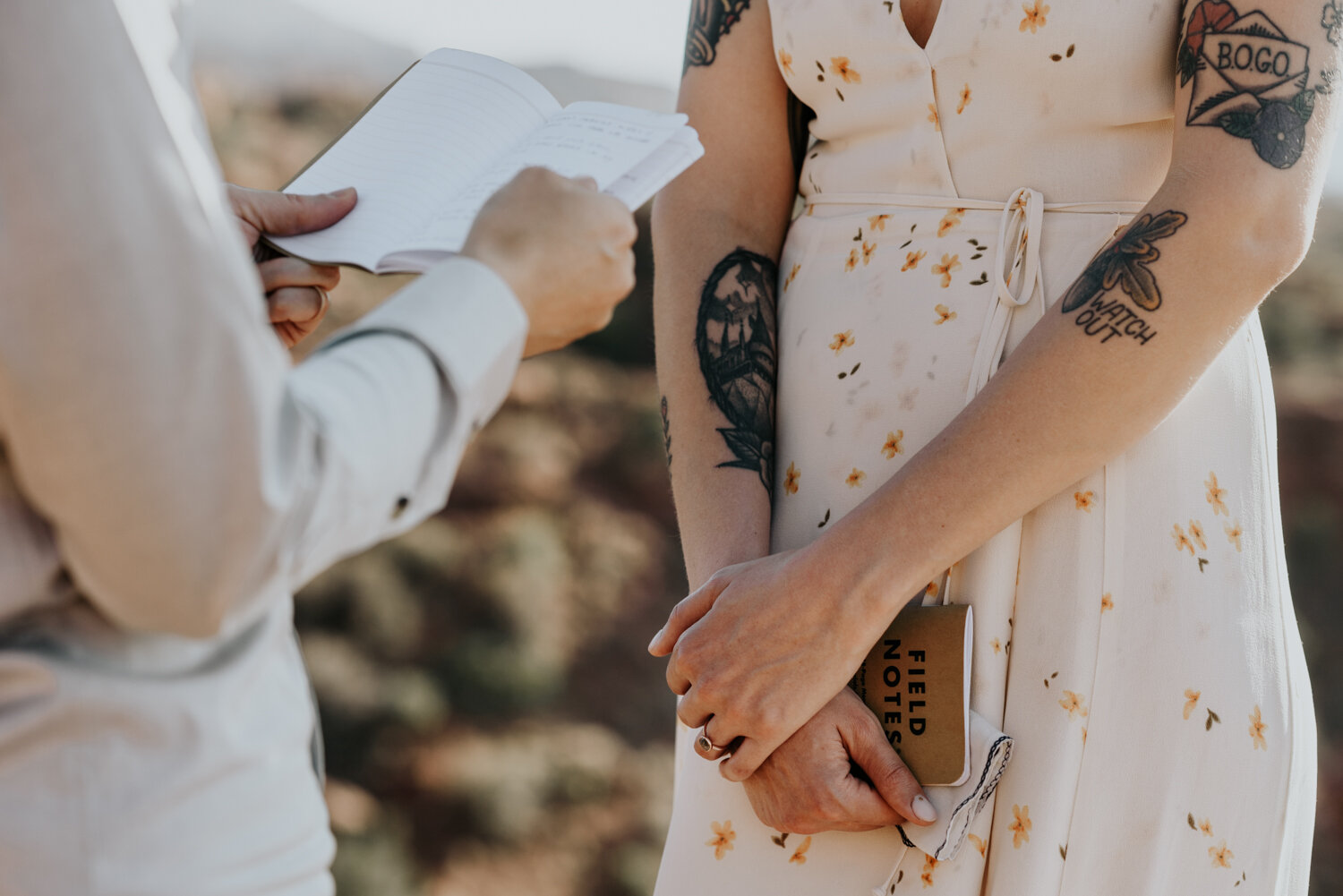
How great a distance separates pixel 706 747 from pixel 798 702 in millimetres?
113

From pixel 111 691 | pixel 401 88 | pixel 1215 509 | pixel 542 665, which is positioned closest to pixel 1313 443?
pixel 542 665

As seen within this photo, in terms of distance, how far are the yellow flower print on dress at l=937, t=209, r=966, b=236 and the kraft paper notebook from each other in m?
0.38

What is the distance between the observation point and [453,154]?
3.19 ft

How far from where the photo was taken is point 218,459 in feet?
1.87

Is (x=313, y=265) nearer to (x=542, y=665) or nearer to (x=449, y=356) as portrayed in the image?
(x=449, y=356)

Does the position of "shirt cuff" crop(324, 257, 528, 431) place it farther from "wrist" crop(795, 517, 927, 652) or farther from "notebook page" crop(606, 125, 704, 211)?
"wrist" crop(795, 517, 927, 652)

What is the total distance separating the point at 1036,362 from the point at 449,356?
561mm

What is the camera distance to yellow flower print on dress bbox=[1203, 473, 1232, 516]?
3.38ft

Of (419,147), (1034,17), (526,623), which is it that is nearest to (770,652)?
(419,147)

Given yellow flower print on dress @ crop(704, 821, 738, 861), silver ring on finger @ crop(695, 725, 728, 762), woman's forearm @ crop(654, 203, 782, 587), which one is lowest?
yellow flower print on dress @ crop(704, 821, 738, 861)

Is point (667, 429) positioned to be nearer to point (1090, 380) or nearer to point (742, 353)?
point (742, 353)

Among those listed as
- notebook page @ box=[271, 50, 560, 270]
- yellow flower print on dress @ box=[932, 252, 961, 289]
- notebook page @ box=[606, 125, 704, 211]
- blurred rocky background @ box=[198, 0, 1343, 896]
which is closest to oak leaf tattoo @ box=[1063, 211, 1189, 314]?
yellow flower print on dress @ box=[932, 252, 961, 289]

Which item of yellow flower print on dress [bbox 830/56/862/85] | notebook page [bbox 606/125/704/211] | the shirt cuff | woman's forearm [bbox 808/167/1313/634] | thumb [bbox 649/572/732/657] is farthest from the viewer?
yellow flower print on dress [bbox 830/56/862/85]

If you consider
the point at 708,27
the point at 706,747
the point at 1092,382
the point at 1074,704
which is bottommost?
the point at 706,747
